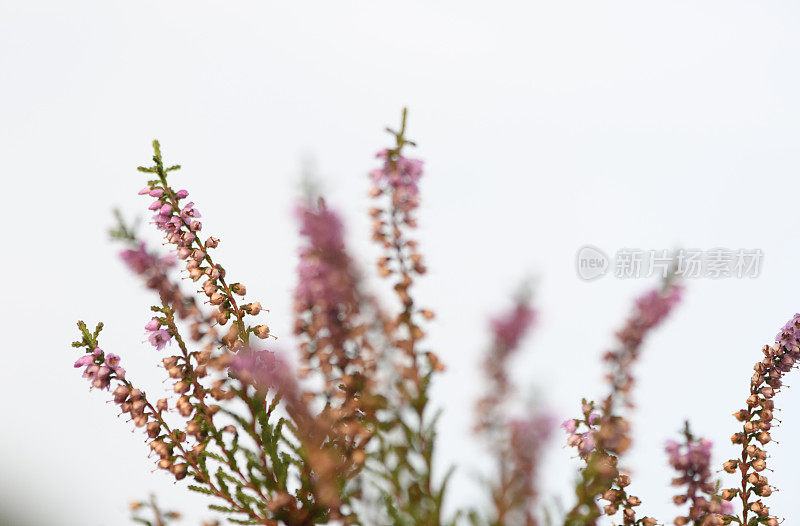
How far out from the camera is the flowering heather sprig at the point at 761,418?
5.64 feet

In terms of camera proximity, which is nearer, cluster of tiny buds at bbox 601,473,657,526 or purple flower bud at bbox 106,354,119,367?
cluster of tiny buds at bbox 601,473,657,526

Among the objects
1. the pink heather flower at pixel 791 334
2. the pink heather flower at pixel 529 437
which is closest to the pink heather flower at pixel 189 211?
the pink heather flower at pixel 529 437

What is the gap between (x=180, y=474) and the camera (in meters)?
1.66

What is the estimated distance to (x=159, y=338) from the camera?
5.75 ft

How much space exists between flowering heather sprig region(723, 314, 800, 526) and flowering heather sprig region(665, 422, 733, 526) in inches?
8.1

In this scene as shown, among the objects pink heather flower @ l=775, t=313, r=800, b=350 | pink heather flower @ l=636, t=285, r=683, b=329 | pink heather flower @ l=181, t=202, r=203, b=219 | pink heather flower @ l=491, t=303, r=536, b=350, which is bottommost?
pink heather flower @ l=491, t=303, r=536, b=350

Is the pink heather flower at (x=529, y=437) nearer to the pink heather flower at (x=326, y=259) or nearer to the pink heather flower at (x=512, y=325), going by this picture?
the pink heather flower at (x=512, y=325)

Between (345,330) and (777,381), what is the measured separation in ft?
4.06

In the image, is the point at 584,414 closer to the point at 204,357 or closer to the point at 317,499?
the point at 317,499

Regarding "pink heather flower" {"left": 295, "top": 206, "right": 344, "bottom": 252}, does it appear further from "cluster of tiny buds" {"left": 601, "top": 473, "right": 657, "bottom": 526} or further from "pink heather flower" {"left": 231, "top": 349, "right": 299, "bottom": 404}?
"cluster of tiny buds" {"left": 601, "top": 473, "right": 657, "bottom": 526}

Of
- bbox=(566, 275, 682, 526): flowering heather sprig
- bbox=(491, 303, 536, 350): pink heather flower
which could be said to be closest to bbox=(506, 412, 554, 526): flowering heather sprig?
bbox=(491, 303, 536, 350): pink heather flower

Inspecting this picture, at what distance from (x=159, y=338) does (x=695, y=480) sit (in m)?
1.38

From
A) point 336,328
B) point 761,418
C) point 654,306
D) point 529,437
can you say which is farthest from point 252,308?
point 761,418

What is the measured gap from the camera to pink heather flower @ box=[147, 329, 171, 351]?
5.73 feet
